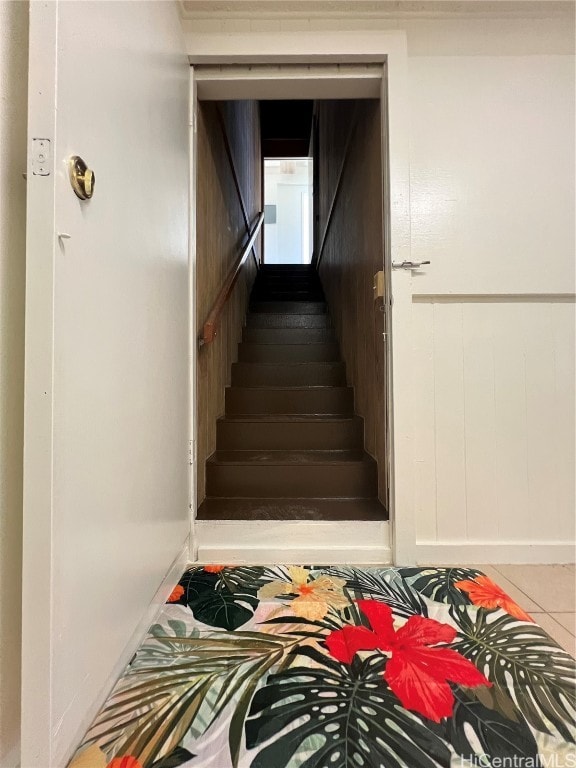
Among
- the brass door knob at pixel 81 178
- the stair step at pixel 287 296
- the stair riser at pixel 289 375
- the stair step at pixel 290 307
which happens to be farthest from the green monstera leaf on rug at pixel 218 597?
the stair step at pixel 287 296

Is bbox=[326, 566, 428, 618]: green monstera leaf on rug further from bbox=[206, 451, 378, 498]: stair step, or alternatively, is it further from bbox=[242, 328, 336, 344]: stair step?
bbox=[242, 328, 336, 344]: stair step

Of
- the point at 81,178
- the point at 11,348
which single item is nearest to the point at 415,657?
the point at 11,348

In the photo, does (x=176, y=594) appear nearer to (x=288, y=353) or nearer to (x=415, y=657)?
(x=415, y=657)

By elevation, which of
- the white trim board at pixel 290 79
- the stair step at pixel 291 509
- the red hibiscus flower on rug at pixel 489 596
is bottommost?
the red hibiscus flower on rug at pixel 489 596

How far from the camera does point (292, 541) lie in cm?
170

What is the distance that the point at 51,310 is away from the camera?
68 cm

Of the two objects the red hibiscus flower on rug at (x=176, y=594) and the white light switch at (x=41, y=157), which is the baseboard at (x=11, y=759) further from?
the white light switch at (x=41, y=157)

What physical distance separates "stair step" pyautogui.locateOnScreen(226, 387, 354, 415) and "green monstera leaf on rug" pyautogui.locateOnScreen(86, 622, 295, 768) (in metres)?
1.62

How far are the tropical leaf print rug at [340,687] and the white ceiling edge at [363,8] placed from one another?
90.5 inches

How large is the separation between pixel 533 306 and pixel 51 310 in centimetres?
184

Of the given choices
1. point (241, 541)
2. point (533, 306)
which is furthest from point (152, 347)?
Result: point (533, 306)

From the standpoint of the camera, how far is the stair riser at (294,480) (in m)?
2.02

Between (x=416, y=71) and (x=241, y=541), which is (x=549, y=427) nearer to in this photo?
(x=241, y=541)

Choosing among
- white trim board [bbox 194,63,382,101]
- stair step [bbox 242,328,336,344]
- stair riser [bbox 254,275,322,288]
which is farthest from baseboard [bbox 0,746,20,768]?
stair riser [bbox 254,275,322,288]
